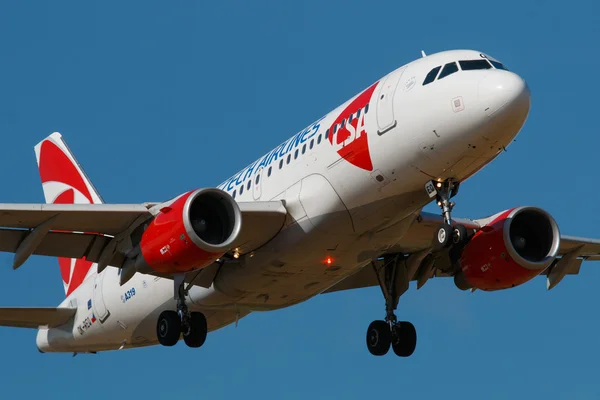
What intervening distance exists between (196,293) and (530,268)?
903 cm

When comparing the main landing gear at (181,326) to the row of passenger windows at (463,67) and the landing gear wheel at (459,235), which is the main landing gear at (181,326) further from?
the row of passenger windows at (463,67)

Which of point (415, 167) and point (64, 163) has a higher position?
point (64, 163)

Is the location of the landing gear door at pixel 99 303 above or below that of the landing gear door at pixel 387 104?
below

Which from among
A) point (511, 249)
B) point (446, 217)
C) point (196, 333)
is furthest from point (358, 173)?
point (511, 249)

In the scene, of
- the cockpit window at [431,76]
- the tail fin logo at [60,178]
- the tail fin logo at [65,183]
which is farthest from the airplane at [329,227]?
the tail fin logo at [60,178]

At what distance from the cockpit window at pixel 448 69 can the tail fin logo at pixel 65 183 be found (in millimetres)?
14853

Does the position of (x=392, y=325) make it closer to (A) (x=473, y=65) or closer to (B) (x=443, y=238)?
(B) (x=443, y=238)

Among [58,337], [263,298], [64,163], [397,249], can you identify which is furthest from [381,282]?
[64,163]

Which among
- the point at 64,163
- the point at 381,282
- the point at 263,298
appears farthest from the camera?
the point at 64,163

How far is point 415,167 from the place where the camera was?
100ft

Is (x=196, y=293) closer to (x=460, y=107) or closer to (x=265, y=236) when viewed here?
(x=265, y=236)

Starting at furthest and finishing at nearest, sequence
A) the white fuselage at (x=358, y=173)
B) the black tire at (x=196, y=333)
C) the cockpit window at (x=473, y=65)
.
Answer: the black tire at (x=196, y=333) → the cockpit window at (x=473, y=65) → the white fuselage at (x=358, y=173)

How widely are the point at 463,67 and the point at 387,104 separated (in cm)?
198

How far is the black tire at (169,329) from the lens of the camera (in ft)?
112
